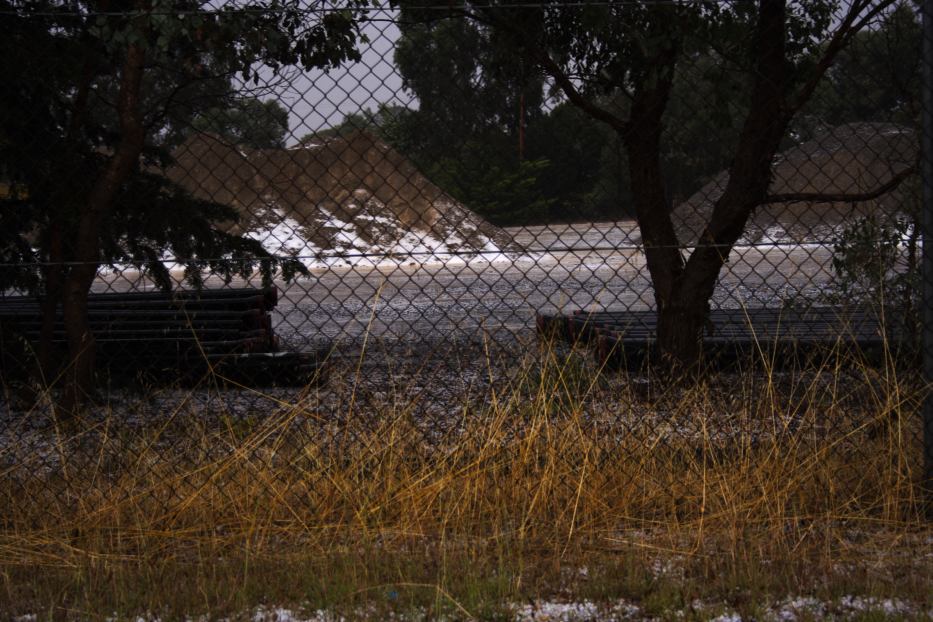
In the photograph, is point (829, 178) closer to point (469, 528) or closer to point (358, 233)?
point (358, 233)

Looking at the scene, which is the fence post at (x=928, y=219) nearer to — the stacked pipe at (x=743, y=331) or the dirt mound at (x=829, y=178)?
the dirt mound at (x=829, y=178)

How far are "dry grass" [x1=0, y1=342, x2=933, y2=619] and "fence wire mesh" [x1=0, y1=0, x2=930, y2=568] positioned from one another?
42 millimetres

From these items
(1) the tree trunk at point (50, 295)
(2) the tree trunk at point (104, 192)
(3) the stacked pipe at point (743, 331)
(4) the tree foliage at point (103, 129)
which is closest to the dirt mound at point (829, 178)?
(3) the stacked pipe at point (743, 331)

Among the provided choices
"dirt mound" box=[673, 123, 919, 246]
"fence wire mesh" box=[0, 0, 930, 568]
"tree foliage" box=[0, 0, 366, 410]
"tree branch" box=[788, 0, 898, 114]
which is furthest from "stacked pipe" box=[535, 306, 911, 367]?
"tree foliage" box=[0, 0, 366, 410]

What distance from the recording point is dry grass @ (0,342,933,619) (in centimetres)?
322

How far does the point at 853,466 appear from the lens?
Result: 4148mm

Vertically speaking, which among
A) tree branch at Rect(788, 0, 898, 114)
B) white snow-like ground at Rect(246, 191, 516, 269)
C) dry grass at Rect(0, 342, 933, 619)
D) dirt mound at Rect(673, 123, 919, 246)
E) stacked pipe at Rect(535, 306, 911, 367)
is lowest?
dry grass at Rect(0, 342, 933, 619)

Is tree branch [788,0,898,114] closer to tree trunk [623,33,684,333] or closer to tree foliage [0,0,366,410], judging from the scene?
tree trunk [623,33,684,333]

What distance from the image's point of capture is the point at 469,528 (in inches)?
148

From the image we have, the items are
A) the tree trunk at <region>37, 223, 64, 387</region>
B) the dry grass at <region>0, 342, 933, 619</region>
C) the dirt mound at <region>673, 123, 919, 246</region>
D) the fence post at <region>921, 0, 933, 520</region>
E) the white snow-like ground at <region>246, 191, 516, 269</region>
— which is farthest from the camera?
the tree trunk at <region>37, 223, 64, 387</region>

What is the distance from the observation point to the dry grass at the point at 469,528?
3221 millimetres

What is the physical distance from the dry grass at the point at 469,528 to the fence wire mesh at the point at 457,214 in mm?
42

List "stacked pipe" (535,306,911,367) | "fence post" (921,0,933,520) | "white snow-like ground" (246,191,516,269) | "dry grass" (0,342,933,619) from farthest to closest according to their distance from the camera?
"stacked pipe" (535,306,911,367) → "white snow-like ground" (246,191,516,269) → "fence post" (921,0,933,520) → "dry grass" (0,342,933,619)

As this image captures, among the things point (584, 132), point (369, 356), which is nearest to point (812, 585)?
point (584, 132)
